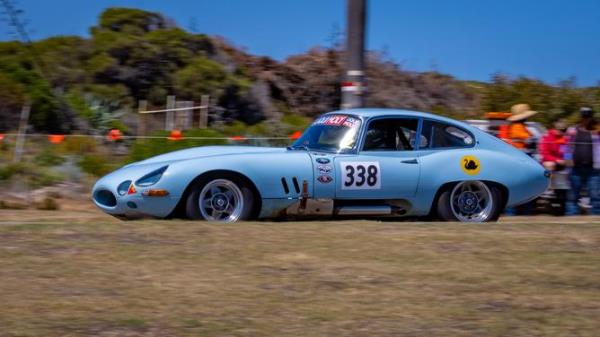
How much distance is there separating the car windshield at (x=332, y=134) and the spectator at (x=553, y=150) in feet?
13.8

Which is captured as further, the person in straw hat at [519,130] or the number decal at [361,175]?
the person in straw hat at [519,130]

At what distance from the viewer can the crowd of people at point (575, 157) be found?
1273 cm

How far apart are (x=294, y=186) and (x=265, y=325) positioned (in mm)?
3754

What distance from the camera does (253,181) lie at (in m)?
8.96

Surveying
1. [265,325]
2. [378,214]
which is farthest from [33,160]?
[265,325]

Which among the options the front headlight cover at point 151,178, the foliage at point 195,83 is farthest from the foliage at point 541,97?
the front headlight cover at point 151,178

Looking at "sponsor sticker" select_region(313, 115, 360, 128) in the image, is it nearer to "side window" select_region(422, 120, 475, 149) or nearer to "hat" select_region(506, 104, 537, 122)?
"side window" select_region(422, 120, 475, 149)

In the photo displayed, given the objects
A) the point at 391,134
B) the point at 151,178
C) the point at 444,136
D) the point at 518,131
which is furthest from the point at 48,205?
the point at 518,131

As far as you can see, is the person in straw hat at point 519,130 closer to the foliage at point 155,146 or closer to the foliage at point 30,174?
the foliage at point 155,146

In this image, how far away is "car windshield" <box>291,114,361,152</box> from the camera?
9.48 m

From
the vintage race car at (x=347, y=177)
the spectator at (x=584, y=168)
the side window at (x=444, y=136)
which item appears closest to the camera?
the vintage race car at (x=347, y=177)

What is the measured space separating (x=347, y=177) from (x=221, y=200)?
49.3 inches

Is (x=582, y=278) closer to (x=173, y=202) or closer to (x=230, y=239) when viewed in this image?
(x=230, y=239)

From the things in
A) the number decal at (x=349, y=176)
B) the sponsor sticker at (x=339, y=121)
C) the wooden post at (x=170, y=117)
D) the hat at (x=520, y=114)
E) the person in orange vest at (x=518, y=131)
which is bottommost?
the number decal at (x=349, y=176)
